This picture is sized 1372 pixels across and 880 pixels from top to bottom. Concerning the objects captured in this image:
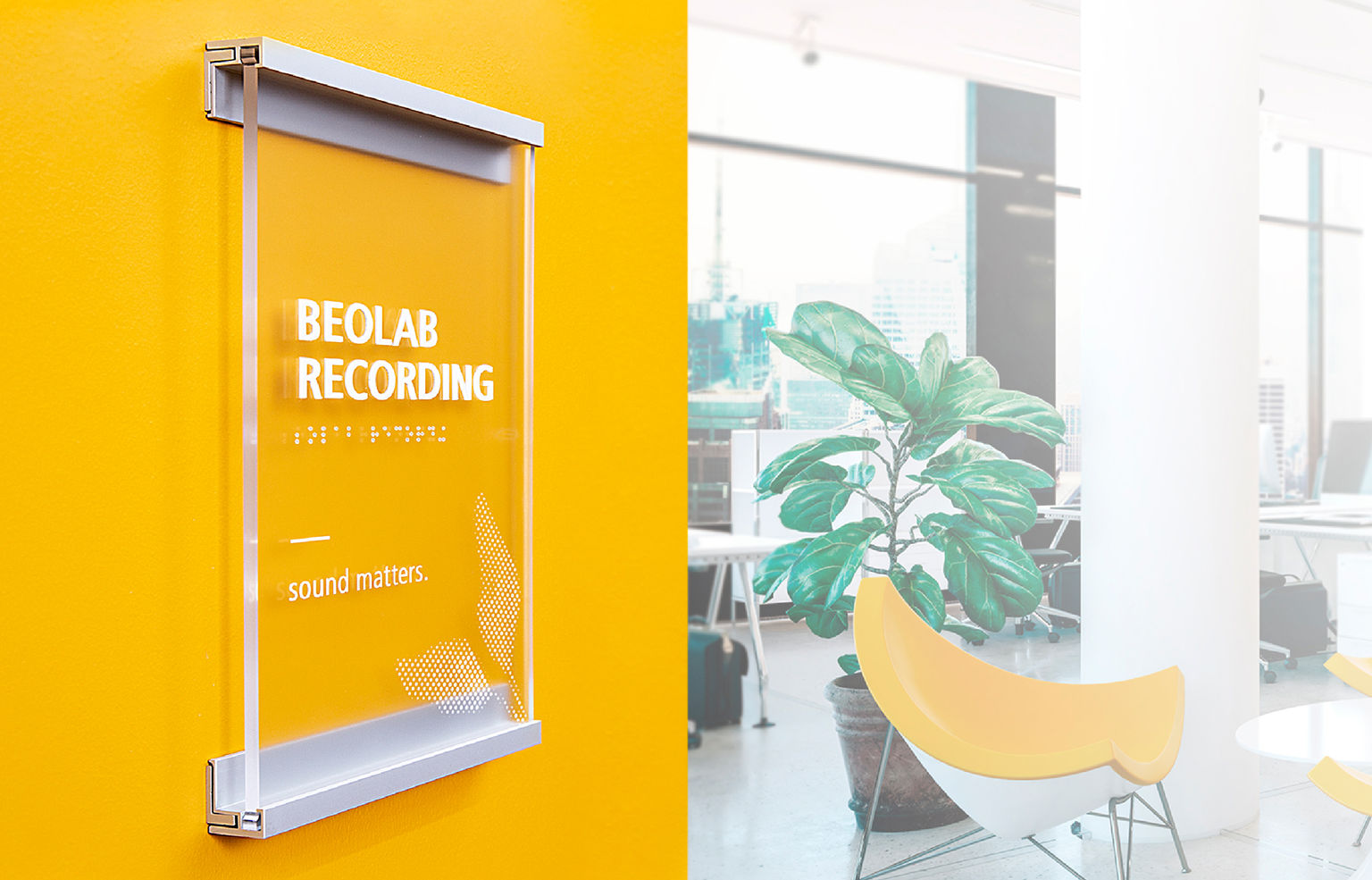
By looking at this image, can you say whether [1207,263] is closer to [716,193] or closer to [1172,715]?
[1172,715]

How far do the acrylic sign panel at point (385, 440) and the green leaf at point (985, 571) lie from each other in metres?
2.45

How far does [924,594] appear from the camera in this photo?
3.95 metres

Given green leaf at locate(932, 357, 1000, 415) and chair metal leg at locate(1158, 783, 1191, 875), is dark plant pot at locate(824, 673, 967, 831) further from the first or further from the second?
green leaf at locate(932, 357, 1000, 415)

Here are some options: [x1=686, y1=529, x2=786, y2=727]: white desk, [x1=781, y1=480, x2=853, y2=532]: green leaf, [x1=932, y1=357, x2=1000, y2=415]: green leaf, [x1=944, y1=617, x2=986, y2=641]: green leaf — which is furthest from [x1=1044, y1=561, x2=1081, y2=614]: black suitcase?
[x1=686, y1=529, x2=786, y2=727]: white desk

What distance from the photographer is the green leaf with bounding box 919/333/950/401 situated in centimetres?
391

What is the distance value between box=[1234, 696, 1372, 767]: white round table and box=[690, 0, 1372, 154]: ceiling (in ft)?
8.11

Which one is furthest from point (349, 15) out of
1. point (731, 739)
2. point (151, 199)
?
point (731, 739)

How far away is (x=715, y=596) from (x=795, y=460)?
1740 millimetres

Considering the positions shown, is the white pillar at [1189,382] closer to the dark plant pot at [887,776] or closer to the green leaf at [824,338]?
the dark plant pot at [887,776]

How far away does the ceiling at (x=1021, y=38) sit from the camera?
16.8 feet

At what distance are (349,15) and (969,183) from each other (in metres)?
3.62

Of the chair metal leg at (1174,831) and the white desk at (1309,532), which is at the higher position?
the white desk at (1309,532)

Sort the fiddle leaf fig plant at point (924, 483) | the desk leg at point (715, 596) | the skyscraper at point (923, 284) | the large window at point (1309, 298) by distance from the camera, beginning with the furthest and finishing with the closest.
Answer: the large window at point (1309, 298), the desk leg at point (715, 596), the skyscraper at point (923, 284), the fiddle leaf fig plant at point (924, 483)

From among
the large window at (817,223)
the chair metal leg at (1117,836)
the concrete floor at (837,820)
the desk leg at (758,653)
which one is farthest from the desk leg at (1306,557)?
the chair metal leg at (1117,836)
